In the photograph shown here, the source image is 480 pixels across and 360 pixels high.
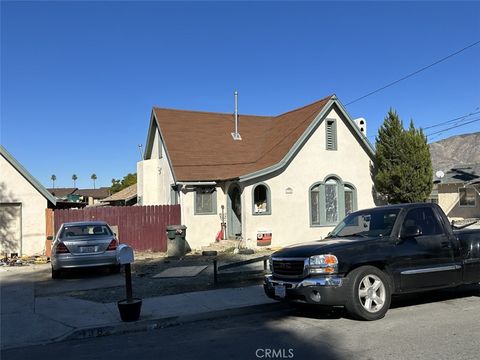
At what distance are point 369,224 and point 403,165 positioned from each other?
13511mm

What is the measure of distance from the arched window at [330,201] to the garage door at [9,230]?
11.6 meters

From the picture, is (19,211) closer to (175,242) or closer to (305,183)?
(175,242)

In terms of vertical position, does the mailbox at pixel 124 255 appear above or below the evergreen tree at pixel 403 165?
below

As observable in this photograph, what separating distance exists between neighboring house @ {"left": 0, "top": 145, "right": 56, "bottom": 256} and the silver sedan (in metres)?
6.37

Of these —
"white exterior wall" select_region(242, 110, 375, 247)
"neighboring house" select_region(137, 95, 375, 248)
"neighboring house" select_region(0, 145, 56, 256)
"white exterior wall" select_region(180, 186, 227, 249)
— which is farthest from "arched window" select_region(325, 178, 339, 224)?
"neighboring house" select_region(0, 145, 56, 256)

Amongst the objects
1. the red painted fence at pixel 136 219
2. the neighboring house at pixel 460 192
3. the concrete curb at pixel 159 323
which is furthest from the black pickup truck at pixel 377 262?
the neighboring house at pixel 460 192

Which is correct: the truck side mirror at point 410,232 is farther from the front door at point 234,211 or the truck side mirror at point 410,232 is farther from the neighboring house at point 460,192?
the neighboring house at point 460,192

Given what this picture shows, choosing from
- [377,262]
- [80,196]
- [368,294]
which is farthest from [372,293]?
[80,196]

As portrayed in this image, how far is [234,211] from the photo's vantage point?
69.8 ft

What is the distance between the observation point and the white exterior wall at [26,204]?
62.4ft

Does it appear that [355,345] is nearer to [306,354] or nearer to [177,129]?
[306,354]

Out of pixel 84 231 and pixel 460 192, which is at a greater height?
pixel 460 192

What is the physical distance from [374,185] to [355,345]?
1743cm

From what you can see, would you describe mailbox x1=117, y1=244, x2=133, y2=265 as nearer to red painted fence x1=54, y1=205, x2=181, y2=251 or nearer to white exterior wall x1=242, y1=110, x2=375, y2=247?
red painted fence x1=54, y1=205, x2=181, y2=251
